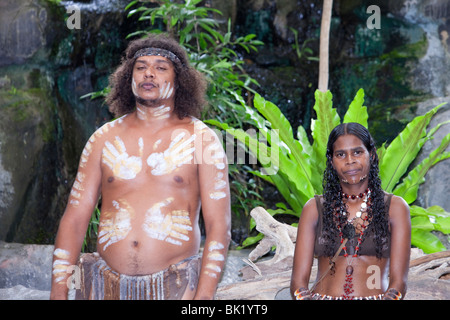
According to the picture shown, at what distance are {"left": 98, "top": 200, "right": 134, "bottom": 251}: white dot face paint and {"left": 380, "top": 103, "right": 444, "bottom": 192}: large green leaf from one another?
248 centimetres

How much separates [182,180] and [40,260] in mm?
1839

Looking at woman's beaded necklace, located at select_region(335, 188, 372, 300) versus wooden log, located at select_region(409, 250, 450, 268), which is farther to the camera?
wooden log, located at select_region(409, 250, 450, 268)

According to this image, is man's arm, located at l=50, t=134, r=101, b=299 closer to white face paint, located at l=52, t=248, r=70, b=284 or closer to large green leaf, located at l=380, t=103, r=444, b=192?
white face paint, located at l=52, t=248, r=70, b=284

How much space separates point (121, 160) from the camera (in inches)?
105

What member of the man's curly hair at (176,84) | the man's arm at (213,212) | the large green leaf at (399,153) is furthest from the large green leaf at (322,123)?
the man's arm at (213,212)

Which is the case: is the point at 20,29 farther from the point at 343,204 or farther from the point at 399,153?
the point at 343,204

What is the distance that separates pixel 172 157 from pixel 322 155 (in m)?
2.08

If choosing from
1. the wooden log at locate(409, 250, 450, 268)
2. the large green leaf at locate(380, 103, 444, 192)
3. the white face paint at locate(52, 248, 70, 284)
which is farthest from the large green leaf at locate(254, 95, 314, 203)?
the white face paint at locate(52, 248, 70, 284)

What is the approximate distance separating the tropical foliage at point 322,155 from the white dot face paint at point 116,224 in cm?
175

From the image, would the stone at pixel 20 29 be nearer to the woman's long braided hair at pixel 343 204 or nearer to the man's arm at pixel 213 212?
→ the man's arm at pixel 213 212

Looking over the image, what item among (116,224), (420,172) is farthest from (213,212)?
(420,172)

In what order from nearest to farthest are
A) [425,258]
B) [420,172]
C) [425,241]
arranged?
1. [425,258]
2. [425,241]
3. [420,172]

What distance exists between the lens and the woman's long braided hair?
2664 mm
